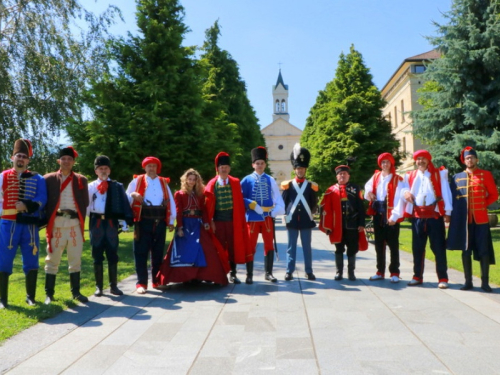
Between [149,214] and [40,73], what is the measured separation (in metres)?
10.3

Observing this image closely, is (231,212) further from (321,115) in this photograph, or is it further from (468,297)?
(321,115)

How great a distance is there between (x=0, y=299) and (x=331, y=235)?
16.9ft

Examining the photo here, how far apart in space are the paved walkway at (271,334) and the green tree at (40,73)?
34.8 ft

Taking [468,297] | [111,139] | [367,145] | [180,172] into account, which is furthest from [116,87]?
[367,145]

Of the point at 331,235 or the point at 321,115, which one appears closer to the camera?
the point at 331,235

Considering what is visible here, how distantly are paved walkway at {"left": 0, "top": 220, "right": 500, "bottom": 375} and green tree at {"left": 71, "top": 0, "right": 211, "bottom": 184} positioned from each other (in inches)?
333

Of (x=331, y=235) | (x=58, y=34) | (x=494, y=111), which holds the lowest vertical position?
(x=331, y=235)

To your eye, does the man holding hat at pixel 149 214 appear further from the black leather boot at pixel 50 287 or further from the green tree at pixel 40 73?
the green tree at pixel 40 73

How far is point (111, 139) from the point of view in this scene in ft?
48.2

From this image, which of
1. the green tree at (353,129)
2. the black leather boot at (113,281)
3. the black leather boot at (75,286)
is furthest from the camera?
the green tree at (353,129)

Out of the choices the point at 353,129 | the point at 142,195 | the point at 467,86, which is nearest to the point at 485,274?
the point at 142,195

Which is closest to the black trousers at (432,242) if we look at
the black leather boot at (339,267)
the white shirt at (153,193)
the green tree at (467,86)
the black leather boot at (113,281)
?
the black leather boot at (339,267)

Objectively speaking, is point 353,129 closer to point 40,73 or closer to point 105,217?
point 40,73

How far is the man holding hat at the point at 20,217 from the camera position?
633 cm
